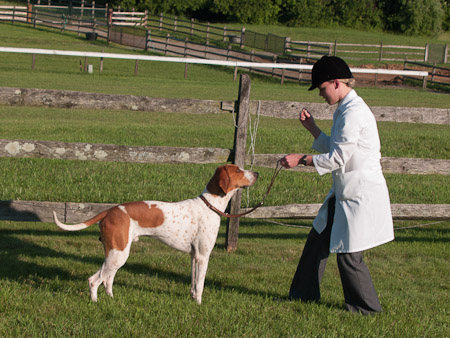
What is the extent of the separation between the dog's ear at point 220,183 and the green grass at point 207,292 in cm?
86

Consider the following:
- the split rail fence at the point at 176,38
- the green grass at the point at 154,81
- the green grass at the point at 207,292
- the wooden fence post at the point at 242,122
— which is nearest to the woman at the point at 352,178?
the green grass at the point at 207,292

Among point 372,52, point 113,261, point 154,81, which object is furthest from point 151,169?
point 372,52

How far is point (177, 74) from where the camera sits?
32656 mm

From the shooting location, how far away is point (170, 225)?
5.15 meters

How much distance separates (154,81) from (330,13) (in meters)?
47.0

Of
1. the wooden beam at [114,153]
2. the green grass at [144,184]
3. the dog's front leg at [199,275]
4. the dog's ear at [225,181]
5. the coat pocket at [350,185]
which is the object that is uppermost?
the coat pocket at [350,185]

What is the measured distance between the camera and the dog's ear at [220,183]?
205 inches

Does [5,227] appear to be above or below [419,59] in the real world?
below

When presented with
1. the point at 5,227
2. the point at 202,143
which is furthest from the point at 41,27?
the point at 5,227

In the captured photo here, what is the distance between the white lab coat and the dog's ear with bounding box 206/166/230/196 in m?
0.75

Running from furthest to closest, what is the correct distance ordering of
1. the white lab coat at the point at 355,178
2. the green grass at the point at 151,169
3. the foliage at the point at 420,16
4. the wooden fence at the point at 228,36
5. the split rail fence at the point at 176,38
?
1. the foliage at the point at 420,16
2. the wooden fence at the point at 228,36
3. the split rail fence at the point at 176,38
4. the green grass at the point at 151,169
5. the white lab coat at the point at 355,178

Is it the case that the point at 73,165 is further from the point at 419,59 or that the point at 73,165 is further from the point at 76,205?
the point at 419,59

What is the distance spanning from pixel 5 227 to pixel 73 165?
12.5ft

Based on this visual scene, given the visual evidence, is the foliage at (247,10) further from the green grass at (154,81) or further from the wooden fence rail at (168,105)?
the wooden fence rail at (168,105)
